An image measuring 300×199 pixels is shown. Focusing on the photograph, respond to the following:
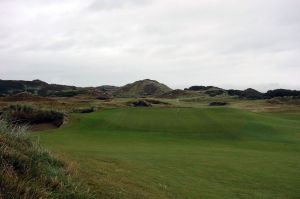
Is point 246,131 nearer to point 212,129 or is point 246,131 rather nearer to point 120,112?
point 212,129

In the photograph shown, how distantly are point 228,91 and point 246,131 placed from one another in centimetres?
11869

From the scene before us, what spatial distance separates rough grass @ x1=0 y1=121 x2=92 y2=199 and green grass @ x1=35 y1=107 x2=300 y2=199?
1.35m

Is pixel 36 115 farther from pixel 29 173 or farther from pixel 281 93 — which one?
pixel 281 93

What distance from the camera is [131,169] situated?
1678 centimetres

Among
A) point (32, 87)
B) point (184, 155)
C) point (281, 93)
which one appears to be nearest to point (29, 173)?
point (184, 155)

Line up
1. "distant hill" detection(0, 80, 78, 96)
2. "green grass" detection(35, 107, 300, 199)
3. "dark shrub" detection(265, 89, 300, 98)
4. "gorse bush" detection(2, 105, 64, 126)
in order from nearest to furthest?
"green grass" detection(35, 107, 300, 199) < "gorse bush" detection(2, 105, 64, 126) < "dark shrub" detection(265, 89, 300, 98) < "distant hill" detection(0, 80, 78, 96)

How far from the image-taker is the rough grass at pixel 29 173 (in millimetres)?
7734

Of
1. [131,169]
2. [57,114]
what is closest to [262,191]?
[131,169]

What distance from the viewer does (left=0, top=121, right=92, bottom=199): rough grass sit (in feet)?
25.4

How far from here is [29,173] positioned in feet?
30.0

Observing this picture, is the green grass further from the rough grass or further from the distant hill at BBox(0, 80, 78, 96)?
the distant hill at BBox(0, 80, 78, 96)

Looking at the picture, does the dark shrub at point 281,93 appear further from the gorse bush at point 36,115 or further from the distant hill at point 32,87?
the gorse bush at point 36,115

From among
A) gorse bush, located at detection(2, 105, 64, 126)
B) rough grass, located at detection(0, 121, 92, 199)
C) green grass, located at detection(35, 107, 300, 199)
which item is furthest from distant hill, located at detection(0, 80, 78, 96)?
rough grass, located at detection(0, 121, 92, 199)

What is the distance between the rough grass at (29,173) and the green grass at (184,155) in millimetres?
1348
